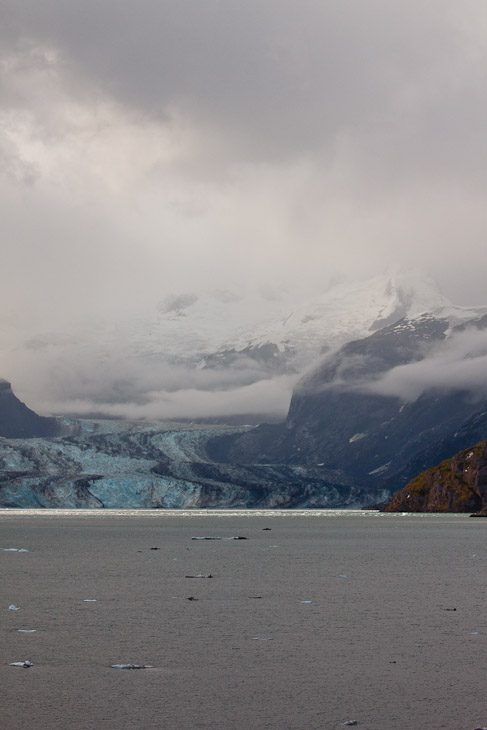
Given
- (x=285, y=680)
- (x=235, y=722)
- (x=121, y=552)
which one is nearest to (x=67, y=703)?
(x=235, y=722)

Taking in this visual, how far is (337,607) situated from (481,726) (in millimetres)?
18148

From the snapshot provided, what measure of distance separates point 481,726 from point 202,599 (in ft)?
71.0

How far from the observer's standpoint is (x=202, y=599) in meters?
37.2

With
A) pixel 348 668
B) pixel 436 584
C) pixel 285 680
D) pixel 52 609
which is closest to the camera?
→ pixel 285 680

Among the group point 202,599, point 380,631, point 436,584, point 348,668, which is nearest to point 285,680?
point 348,668

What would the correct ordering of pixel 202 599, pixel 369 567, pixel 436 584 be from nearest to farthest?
1. pixel 202 599
2. pixel 436 584
3. pixel 369 567

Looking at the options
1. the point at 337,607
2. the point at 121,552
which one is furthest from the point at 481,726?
the point at 121,552

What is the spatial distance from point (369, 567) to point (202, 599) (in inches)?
896

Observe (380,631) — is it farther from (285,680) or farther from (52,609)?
(52,609)

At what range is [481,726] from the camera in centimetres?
1673

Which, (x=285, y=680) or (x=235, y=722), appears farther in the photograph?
(x=285, y=680)

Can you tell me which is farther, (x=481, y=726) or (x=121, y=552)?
(x=121, y=552)

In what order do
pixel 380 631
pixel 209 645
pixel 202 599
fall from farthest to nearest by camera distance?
1. pixel 202 599
2. pixel 380 631
3. pixel 209 645

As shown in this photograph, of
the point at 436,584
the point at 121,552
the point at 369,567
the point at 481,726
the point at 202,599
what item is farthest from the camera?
the point at 121,552
